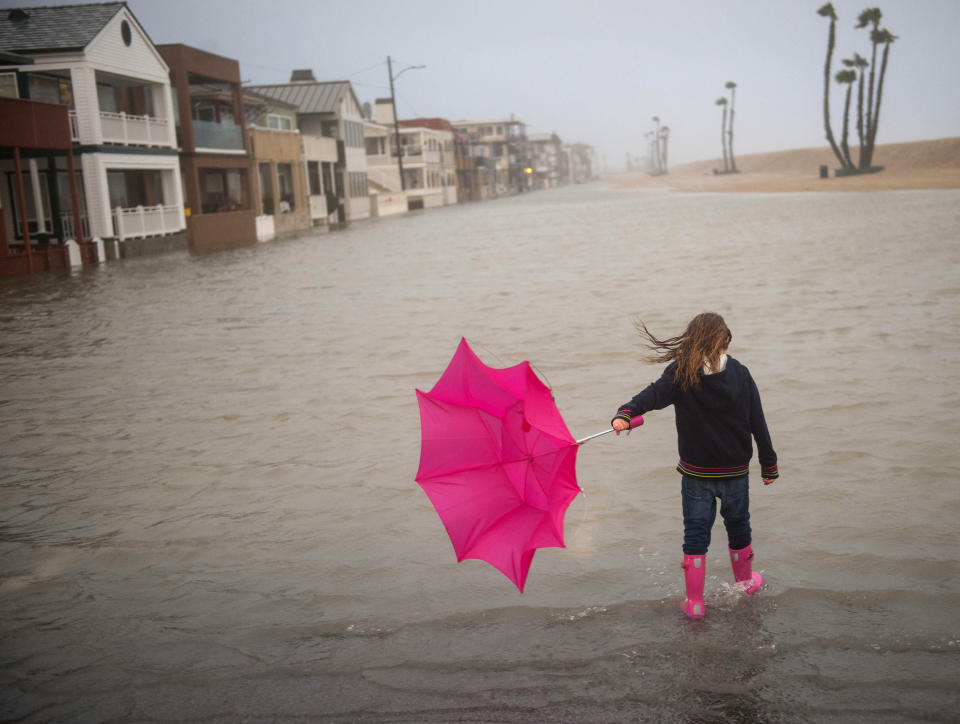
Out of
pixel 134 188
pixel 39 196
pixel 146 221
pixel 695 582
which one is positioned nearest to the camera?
pixel 695 582

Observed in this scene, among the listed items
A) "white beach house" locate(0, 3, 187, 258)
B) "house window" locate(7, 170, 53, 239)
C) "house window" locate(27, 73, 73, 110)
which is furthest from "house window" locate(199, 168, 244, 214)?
"house window" locate(27, 73, 73, 110)

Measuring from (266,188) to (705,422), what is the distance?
149 ft

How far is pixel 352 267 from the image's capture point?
23.3m

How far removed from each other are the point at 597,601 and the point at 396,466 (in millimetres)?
2669

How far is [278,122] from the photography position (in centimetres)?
5147

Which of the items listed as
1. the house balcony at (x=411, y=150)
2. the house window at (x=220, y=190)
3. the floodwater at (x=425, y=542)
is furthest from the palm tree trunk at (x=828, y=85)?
the floodwater at (x=425, y=542)

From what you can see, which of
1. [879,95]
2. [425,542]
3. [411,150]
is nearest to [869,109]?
[879,95]

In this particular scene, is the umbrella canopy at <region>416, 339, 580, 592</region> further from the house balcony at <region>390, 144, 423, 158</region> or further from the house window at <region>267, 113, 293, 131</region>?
the house balcony at <region>390, 144, 423, 158</region>

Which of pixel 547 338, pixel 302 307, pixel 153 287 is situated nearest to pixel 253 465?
pixel 547 338

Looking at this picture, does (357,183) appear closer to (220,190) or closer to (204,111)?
(204,111)

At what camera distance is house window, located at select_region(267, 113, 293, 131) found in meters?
49.9

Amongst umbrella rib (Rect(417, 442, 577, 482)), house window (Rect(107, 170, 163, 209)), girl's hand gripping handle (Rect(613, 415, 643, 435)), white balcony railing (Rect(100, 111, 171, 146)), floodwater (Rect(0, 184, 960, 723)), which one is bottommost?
floodwater (Rect(0, 184, 960, 723))

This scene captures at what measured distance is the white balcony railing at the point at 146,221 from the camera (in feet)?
97.2

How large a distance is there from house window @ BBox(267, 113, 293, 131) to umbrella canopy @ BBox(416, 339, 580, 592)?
155 ft
